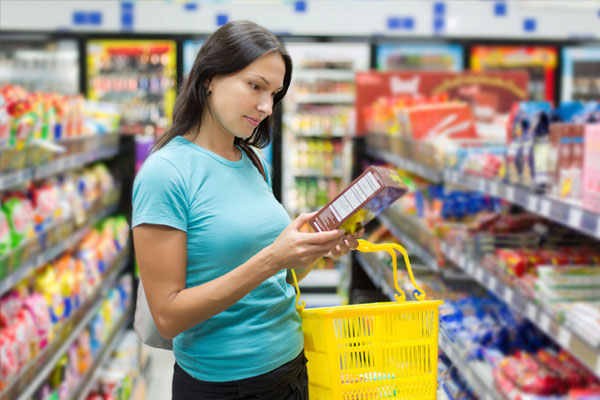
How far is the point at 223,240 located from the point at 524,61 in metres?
6.14

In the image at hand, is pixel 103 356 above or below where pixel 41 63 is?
below

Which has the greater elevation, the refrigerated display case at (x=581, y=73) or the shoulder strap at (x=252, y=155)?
the refrigerated display case at (x=581, y=73)

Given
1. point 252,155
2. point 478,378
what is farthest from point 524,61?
point 252,155

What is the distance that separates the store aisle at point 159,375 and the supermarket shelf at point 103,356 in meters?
0.22

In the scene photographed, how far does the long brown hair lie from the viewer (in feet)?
4.05

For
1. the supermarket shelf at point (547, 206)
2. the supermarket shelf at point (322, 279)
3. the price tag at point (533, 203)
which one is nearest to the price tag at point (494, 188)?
the supermarket shelf at point (547, 206)

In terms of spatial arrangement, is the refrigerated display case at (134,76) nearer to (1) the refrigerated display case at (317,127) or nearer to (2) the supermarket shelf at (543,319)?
(1) the refrigerated display case at (317,127)

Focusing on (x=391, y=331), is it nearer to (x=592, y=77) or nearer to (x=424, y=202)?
(x=424, y=202)

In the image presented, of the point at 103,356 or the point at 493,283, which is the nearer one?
the point at 493,283

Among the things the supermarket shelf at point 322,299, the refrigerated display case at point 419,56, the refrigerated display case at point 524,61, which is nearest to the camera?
the supermarket shelf at point 322,299

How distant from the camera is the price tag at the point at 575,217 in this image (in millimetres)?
1654

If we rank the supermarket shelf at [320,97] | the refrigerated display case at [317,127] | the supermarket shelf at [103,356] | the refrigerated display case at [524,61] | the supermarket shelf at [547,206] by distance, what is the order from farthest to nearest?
1. the supermarket shelf at [320,97]
2. the refrigerated display case at [317,127]
3. the refrigerated display case at [524,61]
4. the supermarket shelf at [103,356]
5. the supermarket shelf at [547,206]

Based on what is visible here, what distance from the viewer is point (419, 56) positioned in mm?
6562

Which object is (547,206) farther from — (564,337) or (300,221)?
(300,221)
